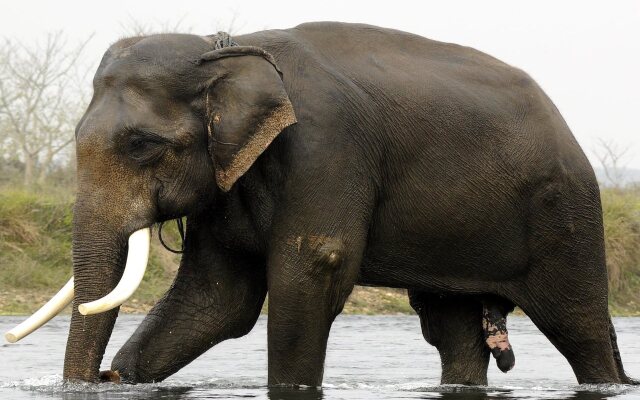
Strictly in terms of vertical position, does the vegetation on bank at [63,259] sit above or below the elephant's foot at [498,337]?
above

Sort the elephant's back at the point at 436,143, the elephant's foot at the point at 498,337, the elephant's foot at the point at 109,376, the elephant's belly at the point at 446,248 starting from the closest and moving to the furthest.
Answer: the elephant's foot at the point at 109,376
the elephant's back at the point at 436,143
the elephant's belly at the point at 446,248
the elephant's foot at the point at 498,337

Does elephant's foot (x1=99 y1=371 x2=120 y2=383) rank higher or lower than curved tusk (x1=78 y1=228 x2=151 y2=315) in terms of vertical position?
lower

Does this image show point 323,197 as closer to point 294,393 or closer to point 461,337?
point 294,393

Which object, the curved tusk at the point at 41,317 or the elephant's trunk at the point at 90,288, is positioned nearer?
the curved tusk at the point at 41,317

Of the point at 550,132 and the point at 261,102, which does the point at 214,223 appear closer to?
the point at 261,102

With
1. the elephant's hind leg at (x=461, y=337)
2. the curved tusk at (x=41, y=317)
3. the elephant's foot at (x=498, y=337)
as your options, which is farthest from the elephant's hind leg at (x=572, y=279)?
the curved tusk at (x=41, y=317)

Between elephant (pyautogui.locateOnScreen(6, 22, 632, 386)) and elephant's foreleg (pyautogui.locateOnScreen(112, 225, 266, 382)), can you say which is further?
elephant's foreleg (pyautogui.locateOnScreen(112, 225, 266, 382))

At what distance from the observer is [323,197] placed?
8.65 meters

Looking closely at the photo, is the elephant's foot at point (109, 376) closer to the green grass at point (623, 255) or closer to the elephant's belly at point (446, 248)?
the elephant's belly at point (446, 248)

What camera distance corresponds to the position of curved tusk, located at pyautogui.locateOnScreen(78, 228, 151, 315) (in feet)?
26.2

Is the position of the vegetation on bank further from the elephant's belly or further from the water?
the elephant's belly

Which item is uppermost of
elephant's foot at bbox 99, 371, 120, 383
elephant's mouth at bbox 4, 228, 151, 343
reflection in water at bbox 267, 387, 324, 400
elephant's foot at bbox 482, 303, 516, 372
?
elephant's mouth at bbox 4, 228, 151, 343

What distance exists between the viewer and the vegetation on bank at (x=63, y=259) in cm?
1870

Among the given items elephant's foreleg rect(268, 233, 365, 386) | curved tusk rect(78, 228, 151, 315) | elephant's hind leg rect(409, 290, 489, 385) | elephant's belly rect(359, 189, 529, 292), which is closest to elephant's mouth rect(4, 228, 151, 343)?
curved tusk rect(78, 228, 151, 315)
